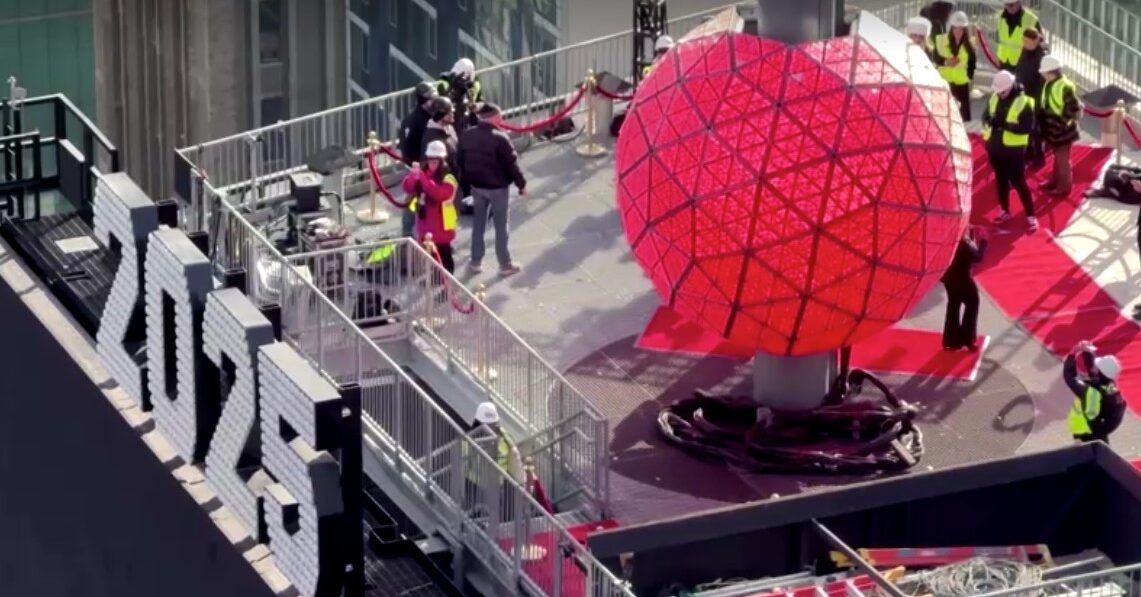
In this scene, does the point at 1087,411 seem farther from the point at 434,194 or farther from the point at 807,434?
the point at 434,194

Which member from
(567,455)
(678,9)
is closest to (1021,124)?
(567,455)

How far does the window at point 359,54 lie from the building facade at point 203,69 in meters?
0.20

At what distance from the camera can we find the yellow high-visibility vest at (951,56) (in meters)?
41.2

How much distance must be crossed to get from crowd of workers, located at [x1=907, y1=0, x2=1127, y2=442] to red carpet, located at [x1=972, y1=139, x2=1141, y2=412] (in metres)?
0.24

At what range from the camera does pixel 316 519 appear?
98.4 ft

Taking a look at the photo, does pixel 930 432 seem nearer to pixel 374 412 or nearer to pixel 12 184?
pixel 374 412

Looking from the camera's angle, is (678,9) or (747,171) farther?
(678,9)

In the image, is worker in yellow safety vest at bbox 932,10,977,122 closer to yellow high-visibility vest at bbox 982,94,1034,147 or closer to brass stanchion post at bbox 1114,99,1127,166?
brass stanchion post at bbox 1114,99,1127,166

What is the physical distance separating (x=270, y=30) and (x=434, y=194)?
70.6ft

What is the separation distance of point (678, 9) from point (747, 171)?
1899 cm

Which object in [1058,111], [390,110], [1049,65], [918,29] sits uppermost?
[918,29]

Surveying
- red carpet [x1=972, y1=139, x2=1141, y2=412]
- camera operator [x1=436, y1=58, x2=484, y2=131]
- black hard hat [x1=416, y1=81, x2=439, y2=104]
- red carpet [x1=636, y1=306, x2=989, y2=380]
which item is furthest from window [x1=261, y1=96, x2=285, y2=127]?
red carpet [x1=636, y1=306, x2=989, y2=380]

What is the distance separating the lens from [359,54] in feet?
191

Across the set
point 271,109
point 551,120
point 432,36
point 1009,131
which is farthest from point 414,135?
point 271,109
